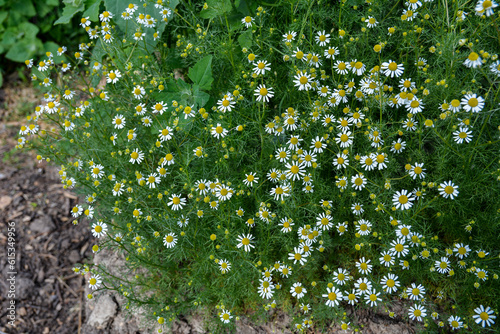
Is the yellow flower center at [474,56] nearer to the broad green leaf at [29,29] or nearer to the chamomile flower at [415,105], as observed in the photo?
the chamomile flower at [415,105]

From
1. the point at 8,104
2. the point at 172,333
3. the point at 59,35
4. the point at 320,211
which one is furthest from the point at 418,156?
the point at 8,104

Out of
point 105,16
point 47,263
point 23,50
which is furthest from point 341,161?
point 23,50

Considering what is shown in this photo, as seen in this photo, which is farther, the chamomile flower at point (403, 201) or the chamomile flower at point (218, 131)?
the chamomile flower at point (218, 131)

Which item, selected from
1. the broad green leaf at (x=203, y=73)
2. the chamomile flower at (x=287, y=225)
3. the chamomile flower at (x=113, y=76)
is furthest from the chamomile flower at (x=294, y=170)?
the chamomile flower at (x=113, y=76)

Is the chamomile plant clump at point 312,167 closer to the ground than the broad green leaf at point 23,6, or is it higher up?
closer to the ground

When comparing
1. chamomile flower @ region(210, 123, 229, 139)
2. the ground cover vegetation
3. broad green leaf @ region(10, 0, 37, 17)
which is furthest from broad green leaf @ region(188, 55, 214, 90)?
broad green leaf @ region(10, 0, 37, 17)

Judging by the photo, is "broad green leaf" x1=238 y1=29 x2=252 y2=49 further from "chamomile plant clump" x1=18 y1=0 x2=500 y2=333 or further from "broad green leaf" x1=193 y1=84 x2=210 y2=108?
"broad green leaf" x1=193 y1=84 x2=210 y2=108

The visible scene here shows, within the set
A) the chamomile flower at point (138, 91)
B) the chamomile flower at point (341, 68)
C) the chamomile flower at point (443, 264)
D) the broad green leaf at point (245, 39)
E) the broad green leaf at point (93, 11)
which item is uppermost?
the broad green leaf at point (93, 11)

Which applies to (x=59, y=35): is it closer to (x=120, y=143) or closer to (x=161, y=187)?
(x=120, y=143)
